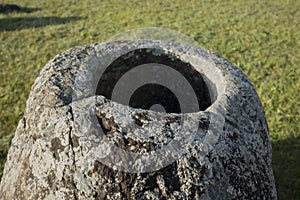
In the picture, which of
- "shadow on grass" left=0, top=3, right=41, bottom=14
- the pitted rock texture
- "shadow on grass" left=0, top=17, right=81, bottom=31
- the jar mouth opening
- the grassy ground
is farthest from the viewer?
"shadow on grass" left=0, top=3, right=41, bottom=14

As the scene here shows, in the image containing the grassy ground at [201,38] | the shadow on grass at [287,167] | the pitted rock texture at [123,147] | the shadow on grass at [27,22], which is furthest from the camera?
the shadow on grass at [27,22]

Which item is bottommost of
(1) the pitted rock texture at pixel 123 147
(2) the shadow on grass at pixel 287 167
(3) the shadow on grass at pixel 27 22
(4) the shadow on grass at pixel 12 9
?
(2) the shadow on grass at pixel 287 167

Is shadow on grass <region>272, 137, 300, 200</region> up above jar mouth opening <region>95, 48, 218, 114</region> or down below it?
below

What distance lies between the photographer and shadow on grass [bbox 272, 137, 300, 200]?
3.66 meters

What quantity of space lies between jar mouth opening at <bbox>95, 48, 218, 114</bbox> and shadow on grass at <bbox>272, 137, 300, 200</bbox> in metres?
1.37

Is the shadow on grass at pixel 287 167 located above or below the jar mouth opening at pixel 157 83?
below

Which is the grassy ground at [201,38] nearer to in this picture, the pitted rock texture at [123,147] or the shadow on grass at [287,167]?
the shadow on grass at [287,167]

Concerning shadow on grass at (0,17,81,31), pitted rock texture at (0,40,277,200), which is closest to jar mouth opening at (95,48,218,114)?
pitted rock texture at (0,40,277,200)

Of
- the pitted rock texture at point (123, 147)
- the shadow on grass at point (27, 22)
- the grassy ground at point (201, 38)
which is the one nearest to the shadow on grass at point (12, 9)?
the grassy ground at point (201, 38)

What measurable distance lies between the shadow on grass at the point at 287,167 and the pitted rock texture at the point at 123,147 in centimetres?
135

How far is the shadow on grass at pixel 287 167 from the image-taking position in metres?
3.66

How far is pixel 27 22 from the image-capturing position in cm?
808

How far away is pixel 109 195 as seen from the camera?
6.22 feet

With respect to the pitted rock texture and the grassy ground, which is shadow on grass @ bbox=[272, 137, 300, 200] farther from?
the pitted rock texture
